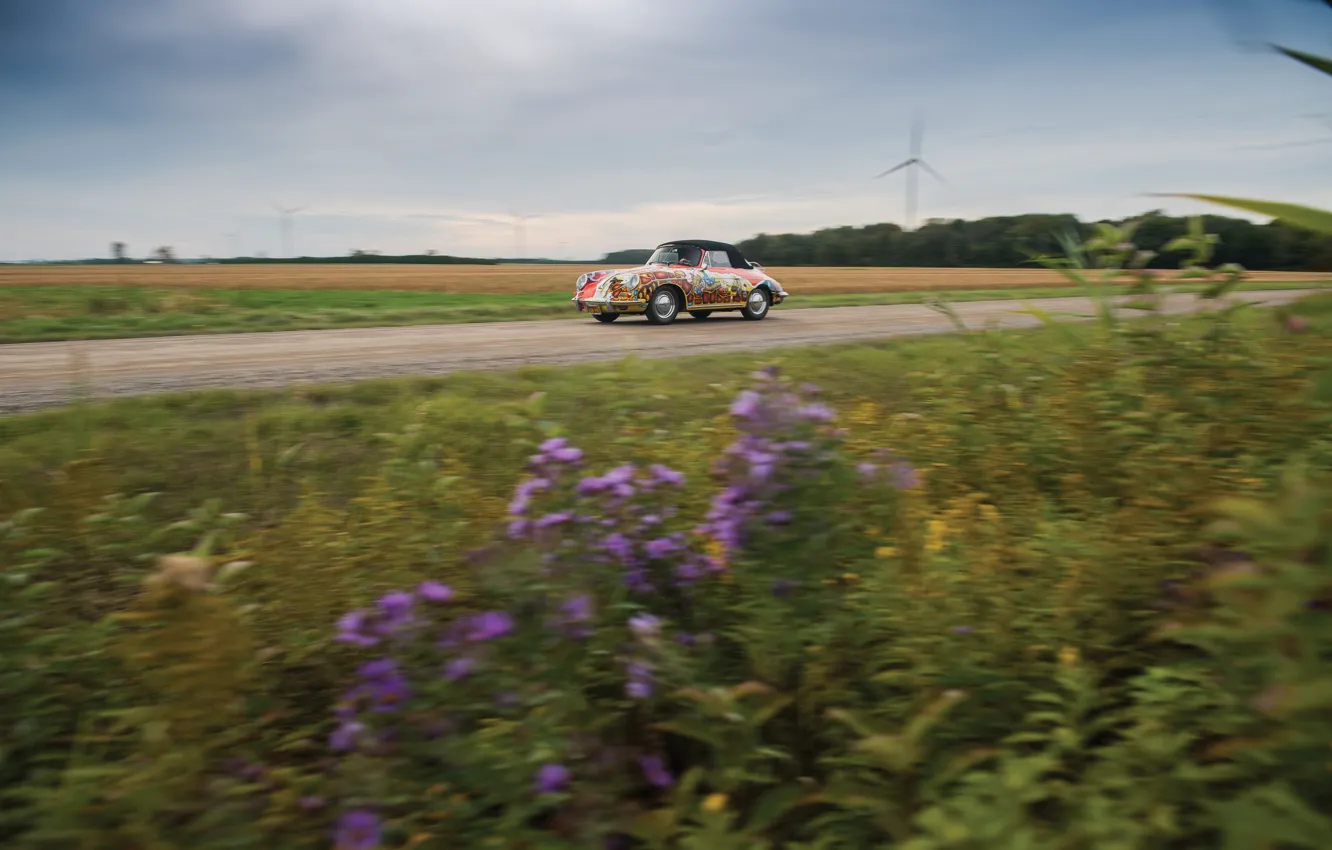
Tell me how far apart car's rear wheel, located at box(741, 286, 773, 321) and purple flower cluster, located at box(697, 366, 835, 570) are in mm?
13277

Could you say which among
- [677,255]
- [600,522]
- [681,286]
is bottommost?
[600,522]

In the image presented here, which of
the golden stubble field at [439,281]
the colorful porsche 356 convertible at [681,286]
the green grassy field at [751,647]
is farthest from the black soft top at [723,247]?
the green grassy field at [751,647]

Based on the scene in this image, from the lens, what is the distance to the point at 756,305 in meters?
16.1

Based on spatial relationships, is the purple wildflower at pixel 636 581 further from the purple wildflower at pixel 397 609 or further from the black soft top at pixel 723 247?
the black soft top at pixel 723 247

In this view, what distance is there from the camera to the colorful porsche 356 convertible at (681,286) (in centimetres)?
1407

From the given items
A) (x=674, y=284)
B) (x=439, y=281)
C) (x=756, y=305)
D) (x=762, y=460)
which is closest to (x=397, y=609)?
(x=762, y=460)

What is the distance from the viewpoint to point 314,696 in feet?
8.71

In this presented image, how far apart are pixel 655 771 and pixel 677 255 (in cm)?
1353

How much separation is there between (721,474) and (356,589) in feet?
4.18

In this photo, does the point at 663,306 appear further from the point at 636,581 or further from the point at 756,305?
the point at 636,581

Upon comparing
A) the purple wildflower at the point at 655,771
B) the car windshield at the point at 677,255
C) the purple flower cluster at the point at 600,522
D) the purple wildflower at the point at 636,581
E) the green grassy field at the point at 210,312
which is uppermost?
the car windshield at the point at 677,255

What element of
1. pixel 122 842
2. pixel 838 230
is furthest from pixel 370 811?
pixel 838 230

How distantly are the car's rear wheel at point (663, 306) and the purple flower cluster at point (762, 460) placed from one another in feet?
38.6

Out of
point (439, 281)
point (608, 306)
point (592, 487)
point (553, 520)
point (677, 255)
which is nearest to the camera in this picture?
point (553, 520)
